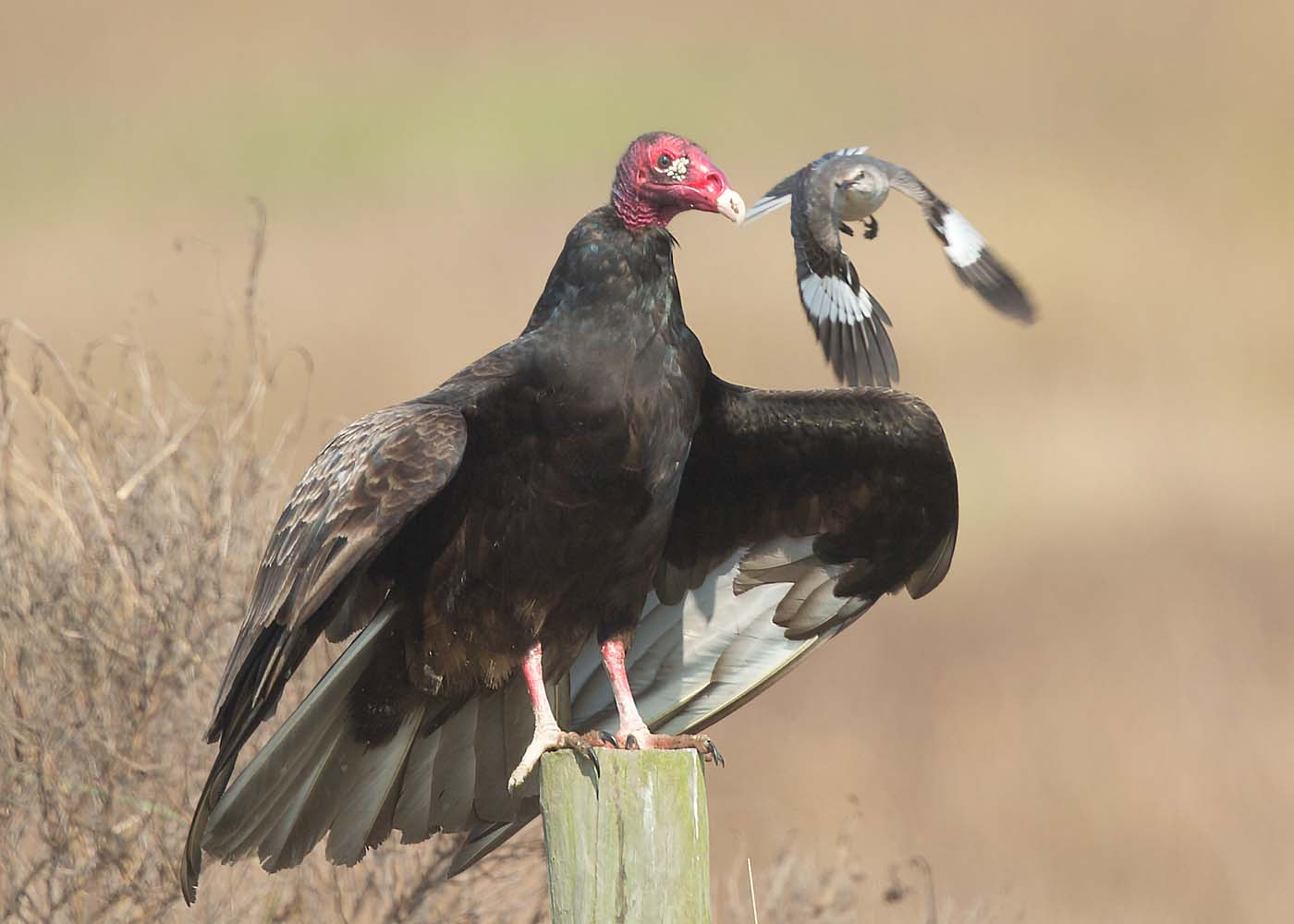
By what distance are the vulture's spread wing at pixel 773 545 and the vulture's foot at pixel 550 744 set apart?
1.76ft

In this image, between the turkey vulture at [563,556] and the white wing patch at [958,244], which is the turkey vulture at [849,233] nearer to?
the white wing patch at [958,244]

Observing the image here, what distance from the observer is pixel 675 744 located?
392 centimetres

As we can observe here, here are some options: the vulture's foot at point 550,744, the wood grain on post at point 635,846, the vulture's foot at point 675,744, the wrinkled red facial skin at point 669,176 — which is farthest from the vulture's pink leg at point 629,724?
the wrinkled red facial skin at point 669,176

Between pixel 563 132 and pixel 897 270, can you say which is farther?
pixel 563 132

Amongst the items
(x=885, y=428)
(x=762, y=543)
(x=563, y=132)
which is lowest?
(x=762, y=543)

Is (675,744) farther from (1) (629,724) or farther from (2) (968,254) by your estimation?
(2) (968,254)

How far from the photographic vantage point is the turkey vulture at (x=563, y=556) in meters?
3.77

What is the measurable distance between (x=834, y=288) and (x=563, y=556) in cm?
75

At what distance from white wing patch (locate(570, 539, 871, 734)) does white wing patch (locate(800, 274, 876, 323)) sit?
1.99 ft

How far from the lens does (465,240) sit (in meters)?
13.6

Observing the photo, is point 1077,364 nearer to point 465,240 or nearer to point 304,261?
point 465,240

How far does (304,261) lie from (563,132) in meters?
5.28

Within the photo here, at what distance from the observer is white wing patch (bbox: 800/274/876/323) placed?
4102 mm

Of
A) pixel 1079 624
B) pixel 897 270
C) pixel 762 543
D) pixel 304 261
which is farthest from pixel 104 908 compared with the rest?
pixel 304 261
